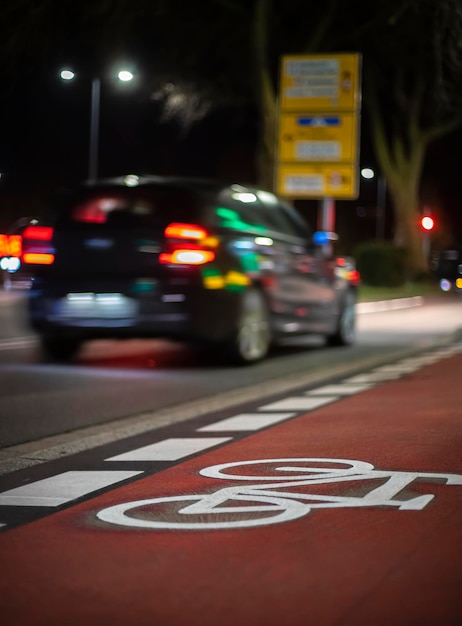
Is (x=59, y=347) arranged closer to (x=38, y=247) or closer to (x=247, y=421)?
(x=38, y=247)

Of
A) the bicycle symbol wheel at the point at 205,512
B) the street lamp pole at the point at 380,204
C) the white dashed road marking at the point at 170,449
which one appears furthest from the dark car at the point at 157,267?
the street lamp pole at the point at 380,204

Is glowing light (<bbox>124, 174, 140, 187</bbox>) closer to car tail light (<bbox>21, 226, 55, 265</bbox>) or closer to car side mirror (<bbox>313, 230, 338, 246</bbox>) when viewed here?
car tail light (<bbox>21, 226, 55, 265</bbox>)

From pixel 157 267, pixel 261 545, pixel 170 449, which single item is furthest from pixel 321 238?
pixel 261 545

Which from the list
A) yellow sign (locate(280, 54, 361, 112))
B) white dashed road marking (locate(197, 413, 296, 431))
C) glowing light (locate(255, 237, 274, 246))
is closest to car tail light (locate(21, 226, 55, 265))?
glowing light (locate(255, 237, 274, 246))

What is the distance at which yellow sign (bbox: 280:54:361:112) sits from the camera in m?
24.6

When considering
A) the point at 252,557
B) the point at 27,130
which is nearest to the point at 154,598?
the point at 252,557

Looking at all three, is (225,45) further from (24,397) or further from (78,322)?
(24,397)

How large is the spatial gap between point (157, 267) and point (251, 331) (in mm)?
1507

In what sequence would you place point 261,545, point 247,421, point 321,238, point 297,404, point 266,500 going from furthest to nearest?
1. point 321,238
2. point 297,404
3. point 247,421
4. point 266,500
5. point 261,545

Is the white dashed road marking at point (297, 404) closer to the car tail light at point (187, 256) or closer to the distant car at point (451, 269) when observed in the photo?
the car tail light at point (187, 256)

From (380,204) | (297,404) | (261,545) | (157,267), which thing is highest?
(380,204)

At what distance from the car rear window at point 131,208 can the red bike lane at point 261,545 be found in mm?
5276

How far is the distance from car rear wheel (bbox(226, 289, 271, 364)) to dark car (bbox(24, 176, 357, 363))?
13mm

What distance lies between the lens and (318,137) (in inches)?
990
